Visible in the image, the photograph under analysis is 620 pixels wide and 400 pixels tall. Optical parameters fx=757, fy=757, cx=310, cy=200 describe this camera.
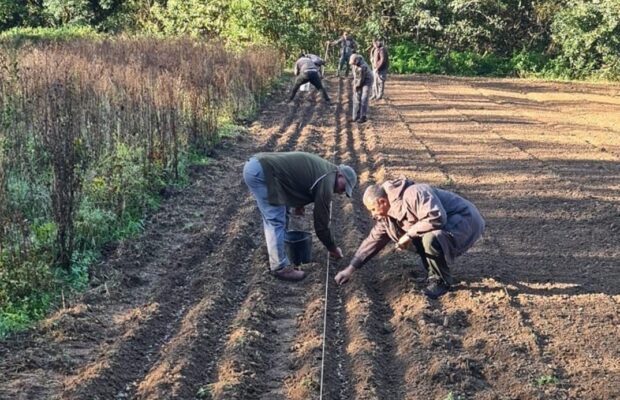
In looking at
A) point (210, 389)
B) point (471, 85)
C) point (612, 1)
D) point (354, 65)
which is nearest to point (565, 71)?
point (612, 1)

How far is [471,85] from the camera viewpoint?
85.9ft

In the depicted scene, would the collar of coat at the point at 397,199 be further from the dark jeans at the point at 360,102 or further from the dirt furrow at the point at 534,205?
the dark jeans at the point at 360,102

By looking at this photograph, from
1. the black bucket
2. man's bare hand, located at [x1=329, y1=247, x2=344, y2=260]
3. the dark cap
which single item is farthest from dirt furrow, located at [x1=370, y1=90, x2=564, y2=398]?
the dark cap

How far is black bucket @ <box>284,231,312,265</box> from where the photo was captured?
7.05 metres

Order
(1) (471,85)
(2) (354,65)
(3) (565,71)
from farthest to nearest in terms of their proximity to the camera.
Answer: (3) (565,71)
(1) (471,85)
(2) (354,65)

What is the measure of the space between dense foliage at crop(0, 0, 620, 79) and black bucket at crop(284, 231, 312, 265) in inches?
890

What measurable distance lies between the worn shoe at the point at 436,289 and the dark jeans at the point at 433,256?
0.04 metres

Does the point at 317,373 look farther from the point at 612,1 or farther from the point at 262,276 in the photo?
the point at 612,1

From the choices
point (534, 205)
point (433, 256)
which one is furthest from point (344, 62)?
point (433, 256)

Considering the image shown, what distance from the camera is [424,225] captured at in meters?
6.02

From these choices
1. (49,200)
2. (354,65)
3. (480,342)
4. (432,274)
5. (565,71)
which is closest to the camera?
(480,342)

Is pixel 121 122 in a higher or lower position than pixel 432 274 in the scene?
higher

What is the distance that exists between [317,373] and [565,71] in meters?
28.9

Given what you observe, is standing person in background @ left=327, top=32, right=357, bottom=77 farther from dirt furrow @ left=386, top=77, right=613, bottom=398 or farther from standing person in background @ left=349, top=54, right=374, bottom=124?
dirt furrow @ left=386, top=77, right=613, bottom=398
